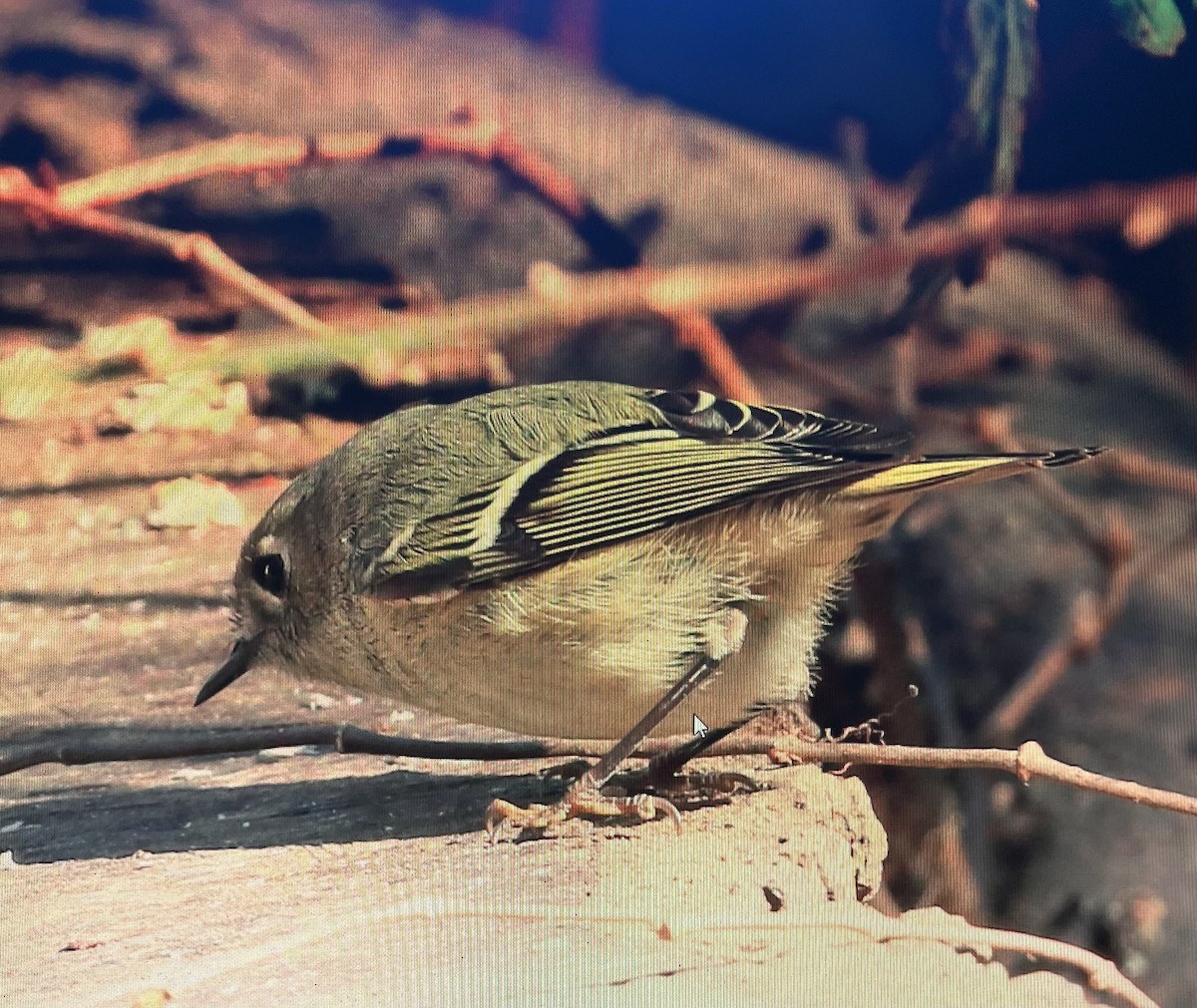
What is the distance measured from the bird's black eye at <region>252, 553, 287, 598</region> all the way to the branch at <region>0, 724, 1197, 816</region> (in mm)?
112

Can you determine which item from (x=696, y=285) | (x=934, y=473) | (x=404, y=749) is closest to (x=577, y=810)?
(x=404, y=749)

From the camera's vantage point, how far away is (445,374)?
975 millimetres

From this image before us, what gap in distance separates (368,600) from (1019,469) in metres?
0.52

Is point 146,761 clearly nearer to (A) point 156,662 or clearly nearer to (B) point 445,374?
(A) point 156,662

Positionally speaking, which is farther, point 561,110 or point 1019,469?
point 561,110

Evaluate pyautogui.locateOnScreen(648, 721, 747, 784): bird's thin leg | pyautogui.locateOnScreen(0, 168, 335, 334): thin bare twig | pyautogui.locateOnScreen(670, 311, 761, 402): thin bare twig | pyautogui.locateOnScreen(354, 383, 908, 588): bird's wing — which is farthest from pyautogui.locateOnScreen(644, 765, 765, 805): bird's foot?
pyautogui.locateOnScreen(0, 168, 335, 334): thin bare twig

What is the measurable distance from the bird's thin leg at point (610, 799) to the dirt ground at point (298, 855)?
0.05 feet

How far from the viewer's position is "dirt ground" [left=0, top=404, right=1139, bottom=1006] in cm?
77

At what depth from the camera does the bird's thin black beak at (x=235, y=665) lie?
36.5 inches

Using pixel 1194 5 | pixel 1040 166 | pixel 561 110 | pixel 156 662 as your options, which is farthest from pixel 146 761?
pixel 1194 5

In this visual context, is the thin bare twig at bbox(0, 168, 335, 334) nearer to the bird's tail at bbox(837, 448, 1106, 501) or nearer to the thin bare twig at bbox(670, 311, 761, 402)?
the thin bare twig at bbox(670, 311, 761, 402)

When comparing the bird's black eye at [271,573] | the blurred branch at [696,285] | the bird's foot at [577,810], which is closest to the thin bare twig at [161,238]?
the blurred branch at [696,285]

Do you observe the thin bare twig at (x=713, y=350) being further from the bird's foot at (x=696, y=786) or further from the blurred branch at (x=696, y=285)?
the bird's foot at (x=696, y=786)

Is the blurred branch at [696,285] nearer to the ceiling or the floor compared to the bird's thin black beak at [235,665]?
nearer to the ceiling
